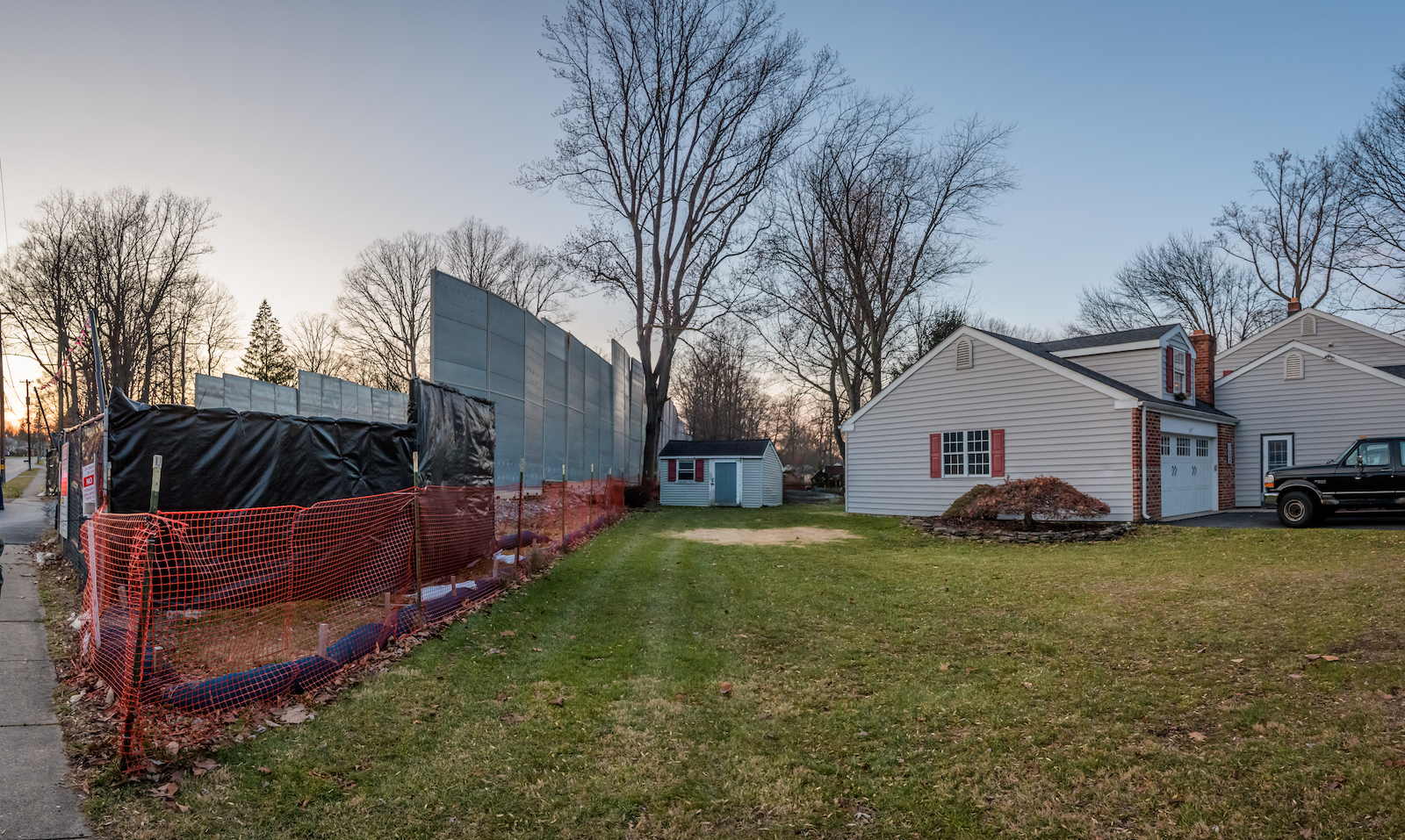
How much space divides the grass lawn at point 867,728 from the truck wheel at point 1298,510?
21.8 feet

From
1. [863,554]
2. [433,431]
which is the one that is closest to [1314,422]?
[863,554]

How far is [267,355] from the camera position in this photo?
53.4 metres

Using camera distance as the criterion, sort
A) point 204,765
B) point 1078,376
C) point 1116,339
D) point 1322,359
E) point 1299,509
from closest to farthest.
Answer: point 204,765 → point 1299,509 → point 1078,376 → point 1322,359 → point 1116,339

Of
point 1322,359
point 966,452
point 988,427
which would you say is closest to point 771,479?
point 966,452

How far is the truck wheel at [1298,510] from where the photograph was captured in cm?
1366

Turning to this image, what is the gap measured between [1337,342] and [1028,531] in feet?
54.3

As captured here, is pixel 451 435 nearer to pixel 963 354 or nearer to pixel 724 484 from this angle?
pixel 963 354

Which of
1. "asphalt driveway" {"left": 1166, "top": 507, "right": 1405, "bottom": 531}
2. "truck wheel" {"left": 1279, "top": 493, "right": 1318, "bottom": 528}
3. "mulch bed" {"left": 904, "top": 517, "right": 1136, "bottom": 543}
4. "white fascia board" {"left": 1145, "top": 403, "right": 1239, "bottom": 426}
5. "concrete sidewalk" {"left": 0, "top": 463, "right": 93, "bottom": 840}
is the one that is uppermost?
"white fascia board" {"left": 1145, "top": 403, "right": 1239, "bottom": 426}

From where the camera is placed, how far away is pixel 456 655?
618 cm

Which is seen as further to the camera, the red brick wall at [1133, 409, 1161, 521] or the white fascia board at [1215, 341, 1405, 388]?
the white fascia board at [1215, 341, 1405, 388]

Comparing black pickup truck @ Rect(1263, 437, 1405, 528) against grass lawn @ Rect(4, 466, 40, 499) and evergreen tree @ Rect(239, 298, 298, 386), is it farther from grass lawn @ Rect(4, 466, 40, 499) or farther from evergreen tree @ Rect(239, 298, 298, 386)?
evergreen tree @ Rect(239, 298, 298, 386)

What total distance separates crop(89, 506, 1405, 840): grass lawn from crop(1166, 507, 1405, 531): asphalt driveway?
6638mm

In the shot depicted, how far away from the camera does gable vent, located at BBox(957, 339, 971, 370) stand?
60.7 ft

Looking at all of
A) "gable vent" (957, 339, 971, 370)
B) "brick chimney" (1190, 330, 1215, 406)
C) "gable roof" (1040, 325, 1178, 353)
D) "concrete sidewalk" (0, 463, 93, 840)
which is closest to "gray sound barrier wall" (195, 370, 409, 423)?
"concrete sidewalk" (0, 463, 93, 840)
